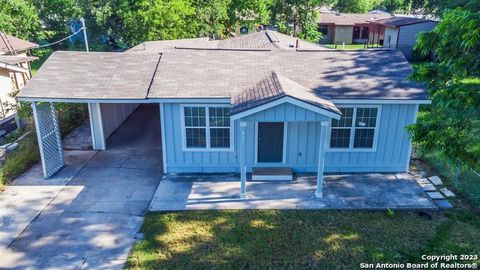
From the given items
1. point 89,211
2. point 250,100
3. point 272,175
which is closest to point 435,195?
point 272,175

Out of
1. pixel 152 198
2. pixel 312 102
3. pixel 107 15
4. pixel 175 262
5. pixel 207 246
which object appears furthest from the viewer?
pixel 107 15

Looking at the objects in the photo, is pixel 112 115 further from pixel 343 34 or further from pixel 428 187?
pixel 343 34

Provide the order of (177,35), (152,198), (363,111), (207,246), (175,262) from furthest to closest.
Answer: (177,35), (363,111), (152,198), (207,246), (175,262)

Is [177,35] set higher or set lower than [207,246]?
higher

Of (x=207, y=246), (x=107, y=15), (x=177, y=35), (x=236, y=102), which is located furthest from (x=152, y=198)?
(x=107, y=15)

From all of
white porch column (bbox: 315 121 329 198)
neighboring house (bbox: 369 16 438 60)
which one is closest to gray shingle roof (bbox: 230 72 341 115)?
white porch column (bbox: 315 121 329 198)

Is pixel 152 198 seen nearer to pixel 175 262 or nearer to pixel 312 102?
pixel 175 262

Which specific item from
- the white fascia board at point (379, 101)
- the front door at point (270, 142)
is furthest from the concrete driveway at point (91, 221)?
the white fascia board at point (379, 101)
